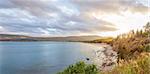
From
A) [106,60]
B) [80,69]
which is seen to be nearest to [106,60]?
[106,60]

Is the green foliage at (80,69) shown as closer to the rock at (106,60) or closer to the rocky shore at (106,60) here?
the rocky shore at (106,60)

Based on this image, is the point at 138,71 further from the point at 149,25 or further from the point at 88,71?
the point at 149,25

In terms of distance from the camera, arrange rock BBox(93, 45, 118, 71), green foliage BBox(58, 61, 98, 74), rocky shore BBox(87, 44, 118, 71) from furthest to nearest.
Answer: rock BBox(93, 45, 118, 71) → rocky shore BBox(87, 44, 118, 71) → green foliage BBox(58, 61, 98, 74)

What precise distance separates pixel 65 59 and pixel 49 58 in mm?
1391

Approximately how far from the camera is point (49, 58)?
1989cm

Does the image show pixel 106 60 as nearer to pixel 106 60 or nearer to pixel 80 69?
pixel 106 60

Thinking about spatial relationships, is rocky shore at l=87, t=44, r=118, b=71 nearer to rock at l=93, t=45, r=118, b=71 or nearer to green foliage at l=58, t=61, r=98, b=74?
rock at l=93, t=45, r=118, b=71

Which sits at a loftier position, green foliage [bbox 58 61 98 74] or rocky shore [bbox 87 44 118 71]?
green foliage [bbox 58 61 98 74]

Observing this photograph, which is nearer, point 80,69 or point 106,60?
point 80,69

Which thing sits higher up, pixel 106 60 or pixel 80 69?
pixel 80 69

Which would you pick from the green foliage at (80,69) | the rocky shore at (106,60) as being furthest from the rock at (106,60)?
the green foliage at (80,69)

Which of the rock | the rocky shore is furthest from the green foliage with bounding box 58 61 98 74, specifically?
the rock

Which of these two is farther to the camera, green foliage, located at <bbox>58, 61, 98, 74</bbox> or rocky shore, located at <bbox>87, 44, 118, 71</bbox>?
rocky shore, located at <bbox>87, 44, 118, 71</bbox>

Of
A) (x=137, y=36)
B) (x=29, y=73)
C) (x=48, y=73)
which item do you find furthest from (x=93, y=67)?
(x=29, y=73)
